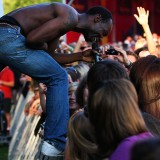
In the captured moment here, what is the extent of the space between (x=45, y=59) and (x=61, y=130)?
0.58 m

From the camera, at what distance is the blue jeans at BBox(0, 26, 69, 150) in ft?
13.8

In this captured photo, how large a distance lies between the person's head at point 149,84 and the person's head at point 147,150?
67.3 inches

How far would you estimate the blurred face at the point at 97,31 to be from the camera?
14.0 feet

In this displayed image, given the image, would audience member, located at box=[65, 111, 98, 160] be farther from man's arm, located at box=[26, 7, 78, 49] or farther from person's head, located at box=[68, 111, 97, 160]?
man's arm, located at box=[26, 7, 78, 49]

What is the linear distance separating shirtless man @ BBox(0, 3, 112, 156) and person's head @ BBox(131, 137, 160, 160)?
2163mm

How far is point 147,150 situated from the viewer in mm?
2064

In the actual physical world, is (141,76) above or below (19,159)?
above

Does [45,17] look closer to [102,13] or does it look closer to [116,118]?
[102,13]

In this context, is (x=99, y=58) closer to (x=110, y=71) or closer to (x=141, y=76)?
(x=141, y=76)

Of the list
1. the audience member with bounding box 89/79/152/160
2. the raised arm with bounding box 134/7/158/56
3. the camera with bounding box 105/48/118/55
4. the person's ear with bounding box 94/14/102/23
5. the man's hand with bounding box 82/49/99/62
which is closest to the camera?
the audience member with bounding box 89/79/152/160

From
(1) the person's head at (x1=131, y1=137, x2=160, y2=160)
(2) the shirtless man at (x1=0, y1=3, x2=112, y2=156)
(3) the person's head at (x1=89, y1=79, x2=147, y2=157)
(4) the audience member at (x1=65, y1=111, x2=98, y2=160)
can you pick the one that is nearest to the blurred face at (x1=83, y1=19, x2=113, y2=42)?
(2) the shirtless man at (x1=0, y1=3, x2=112, y2=156)

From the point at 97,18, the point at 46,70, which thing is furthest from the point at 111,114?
the point at 97,18

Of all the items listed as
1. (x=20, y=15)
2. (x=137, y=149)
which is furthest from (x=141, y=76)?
(x=137, y=149)

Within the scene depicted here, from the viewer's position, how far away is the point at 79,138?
3.31 meters
